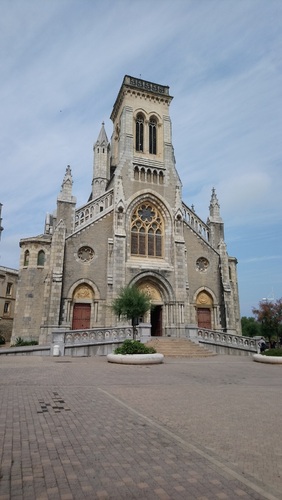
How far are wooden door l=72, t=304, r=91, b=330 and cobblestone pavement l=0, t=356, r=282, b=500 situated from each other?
1602 centimetres

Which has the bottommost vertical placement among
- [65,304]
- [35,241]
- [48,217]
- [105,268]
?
[65,304]

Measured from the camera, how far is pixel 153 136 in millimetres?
34281

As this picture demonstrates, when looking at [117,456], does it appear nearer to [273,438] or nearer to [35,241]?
[273,438]

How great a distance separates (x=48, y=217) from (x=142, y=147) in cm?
2189

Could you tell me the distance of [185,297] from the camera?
28.3m

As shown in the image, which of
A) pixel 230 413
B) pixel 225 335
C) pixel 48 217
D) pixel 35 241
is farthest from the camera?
pixel 48 217

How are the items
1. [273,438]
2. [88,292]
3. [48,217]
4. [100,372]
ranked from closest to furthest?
[273,438] → [100,372] → [88,292] → [48,217]

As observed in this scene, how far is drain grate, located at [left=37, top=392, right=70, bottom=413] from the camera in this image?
681 centimetres

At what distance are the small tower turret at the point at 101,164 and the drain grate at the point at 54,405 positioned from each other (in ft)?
114

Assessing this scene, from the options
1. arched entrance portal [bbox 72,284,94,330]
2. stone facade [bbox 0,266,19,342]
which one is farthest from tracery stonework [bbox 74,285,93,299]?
stone facade [bbox 0,266,19,342]

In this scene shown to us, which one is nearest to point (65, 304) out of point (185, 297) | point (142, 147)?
point (185, 297)

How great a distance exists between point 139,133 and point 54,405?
30755 mm

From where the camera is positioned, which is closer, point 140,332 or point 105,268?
point 140,332

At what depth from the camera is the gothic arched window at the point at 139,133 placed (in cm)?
3312
